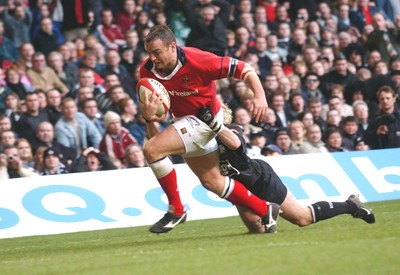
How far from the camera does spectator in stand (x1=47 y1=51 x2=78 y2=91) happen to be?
739 inches

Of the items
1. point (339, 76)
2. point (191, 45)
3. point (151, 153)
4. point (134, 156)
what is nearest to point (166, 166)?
point (151, 153)

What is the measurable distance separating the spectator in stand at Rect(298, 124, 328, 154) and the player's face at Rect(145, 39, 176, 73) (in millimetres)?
6968

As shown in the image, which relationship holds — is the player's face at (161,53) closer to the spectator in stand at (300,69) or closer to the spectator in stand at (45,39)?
the spectator in stand at (45,39)

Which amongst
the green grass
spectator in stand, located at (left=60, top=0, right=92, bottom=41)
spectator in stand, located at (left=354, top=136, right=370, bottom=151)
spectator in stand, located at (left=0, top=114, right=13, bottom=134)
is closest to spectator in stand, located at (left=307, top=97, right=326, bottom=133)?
spectator in stand, located at (left=354, top=136, right=370, bottom=151)

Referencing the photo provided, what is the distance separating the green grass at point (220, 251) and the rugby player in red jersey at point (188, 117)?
38 cm

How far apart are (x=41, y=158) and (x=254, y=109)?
19.6ft

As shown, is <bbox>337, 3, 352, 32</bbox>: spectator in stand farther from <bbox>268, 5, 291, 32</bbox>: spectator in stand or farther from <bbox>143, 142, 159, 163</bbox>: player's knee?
<bbox>143, 142, 159, 163</bbox>: player's knee

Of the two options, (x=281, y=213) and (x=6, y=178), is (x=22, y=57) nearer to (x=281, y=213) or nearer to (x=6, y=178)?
(x=6, y=178)

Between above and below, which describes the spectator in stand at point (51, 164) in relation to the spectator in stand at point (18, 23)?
below

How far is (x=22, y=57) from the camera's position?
18766 millimetres

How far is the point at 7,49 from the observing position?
1941 cm

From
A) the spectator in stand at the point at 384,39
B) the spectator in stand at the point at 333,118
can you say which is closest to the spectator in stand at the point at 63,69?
the spectator in stand at the point at 333,118

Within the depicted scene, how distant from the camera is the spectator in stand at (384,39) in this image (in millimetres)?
22344

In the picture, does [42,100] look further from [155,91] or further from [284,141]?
[155,91]
